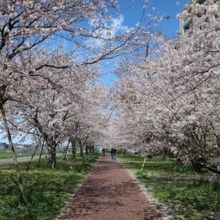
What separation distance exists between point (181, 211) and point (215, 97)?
4199 mm

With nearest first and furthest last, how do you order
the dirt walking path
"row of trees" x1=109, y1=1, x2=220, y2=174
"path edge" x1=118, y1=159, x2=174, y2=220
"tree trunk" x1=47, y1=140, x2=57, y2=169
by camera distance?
"row of trees" x1=109, y1=1, x2=220, y2=174, the dirt walking path, "path edge" x1=118, y1=159, x2=174, y2=220, "tree trunk" x1=47, y1=140, x2=57, y2=169

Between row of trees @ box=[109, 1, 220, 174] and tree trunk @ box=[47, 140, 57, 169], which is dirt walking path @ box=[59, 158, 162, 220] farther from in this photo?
tree trunk @ box=[47, 140, 57, 169]

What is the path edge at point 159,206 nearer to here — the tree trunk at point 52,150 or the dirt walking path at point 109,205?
the dirt walking path at point 109,205

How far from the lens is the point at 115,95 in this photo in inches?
1831

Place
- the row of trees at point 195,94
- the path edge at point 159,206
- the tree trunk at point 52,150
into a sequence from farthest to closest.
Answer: the tree trunk at point 52,150 < the path edge at point 159,206 < the row of trees at point 195,94

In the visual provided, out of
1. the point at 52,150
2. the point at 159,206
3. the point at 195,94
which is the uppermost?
the point at 195,94

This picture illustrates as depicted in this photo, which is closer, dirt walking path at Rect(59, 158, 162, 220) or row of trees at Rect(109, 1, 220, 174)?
row of trees at Rect(109, 1, 220, 174)

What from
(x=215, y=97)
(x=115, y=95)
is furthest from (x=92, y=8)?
(x=115, y=95)

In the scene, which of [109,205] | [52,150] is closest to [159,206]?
[109,205]

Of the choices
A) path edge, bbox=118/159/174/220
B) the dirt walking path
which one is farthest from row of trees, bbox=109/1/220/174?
the dirt walking path

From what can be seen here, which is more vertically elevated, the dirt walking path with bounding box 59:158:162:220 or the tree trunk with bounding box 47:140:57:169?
the tree trunk with bounding box 47:140:57:169

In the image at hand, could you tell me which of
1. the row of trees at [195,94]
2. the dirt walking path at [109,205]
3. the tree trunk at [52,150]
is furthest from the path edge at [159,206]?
the tree trunk at [52,150]

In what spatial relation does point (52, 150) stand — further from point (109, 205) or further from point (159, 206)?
point (159, 206)

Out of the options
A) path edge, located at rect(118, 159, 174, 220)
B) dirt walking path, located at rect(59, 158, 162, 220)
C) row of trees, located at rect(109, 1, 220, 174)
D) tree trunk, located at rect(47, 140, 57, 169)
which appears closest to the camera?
row of trees, located at rect(109, 1, 220, 174)
